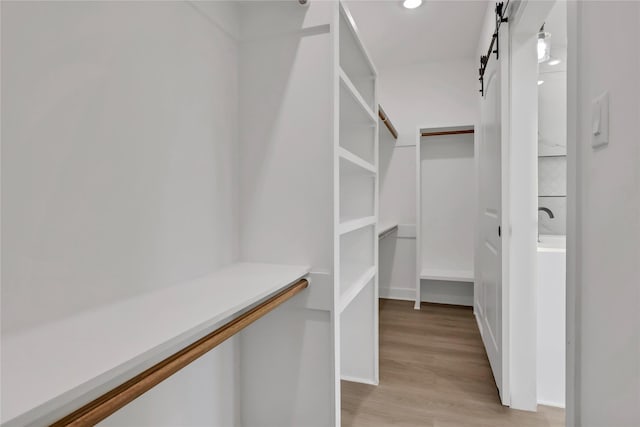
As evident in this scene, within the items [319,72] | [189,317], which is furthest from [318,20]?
[189,317]

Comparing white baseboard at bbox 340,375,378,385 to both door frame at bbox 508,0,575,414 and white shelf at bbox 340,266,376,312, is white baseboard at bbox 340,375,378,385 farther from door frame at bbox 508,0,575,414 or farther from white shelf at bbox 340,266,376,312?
door frame at bbox 508,0,575,414

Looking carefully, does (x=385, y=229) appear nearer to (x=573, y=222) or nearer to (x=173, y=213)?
(x=573, y=222)

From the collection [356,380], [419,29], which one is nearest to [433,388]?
→ [356,380]

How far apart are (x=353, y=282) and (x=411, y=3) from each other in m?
2.11

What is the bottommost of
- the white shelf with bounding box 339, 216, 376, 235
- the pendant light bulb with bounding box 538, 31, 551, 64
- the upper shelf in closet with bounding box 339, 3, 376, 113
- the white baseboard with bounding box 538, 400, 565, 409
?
the white baseboard with bounding box 538, 400, 565, 409

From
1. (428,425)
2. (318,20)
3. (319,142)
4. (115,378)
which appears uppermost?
(318,20)

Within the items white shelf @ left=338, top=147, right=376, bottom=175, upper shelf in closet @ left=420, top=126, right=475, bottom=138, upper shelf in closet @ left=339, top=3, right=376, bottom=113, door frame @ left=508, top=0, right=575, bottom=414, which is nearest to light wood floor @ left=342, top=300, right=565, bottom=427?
door frame @ left=508, top=0, right=575, bottom=414

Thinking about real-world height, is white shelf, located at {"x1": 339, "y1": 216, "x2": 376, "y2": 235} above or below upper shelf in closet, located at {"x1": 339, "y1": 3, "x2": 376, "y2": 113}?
below

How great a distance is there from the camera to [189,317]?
2.41 feet

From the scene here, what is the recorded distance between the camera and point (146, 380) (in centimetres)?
59

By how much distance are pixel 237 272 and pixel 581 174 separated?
1.04 meters

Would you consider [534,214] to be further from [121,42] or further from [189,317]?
[121,42]

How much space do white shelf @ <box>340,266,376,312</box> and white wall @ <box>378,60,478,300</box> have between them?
1.87 m

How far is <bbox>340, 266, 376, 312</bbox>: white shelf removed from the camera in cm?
140
